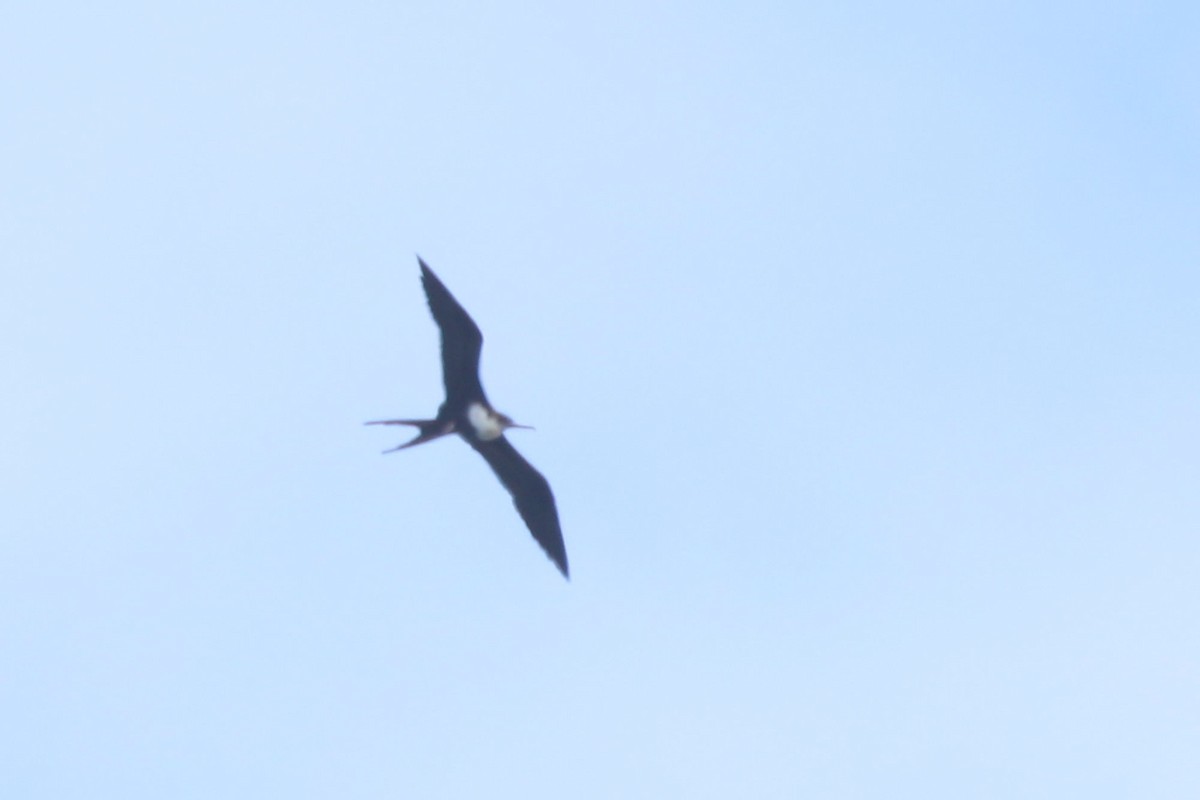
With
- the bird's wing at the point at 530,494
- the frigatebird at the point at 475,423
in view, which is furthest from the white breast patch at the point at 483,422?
the bird's wing at the point at 530,494

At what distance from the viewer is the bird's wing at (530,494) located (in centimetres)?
2136

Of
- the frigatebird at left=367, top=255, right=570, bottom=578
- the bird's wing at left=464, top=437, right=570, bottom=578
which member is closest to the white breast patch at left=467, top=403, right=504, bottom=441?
the frigatebird at left=367, top=255, right=570, bottom=578

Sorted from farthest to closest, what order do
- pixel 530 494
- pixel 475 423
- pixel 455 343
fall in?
pixel 530 494 < pixel 475 423 < pixel 455 343

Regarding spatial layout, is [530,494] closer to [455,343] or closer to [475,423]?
[475,423]

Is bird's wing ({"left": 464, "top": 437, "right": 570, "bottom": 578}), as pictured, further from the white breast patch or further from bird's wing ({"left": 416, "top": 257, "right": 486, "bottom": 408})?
bird's wing ({"left": 416, "top": 257, "right": 486, "bottom": 408})

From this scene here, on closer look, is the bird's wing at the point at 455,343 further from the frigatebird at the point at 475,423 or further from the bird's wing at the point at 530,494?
the bird's wing at the point at 530,494

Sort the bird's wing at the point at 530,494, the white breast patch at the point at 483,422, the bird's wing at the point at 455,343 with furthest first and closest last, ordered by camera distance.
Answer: the bird's wing at the point at 530,494 → the white breast patch at the point at 483,422 → the bird's wing at the point at 455,343

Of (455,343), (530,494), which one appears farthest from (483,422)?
(530,494)

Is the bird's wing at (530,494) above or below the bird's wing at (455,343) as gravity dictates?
below

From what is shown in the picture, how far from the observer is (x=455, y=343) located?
20.0m

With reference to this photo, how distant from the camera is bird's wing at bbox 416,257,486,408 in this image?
1964cm

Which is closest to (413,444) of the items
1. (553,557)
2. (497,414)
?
(497,414)

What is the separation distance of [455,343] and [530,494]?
257cm

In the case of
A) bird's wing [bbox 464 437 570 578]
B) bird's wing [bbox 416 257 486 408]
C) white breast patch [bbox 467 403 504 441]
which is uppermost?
bird's wing [bbox 416 257 486 408]
